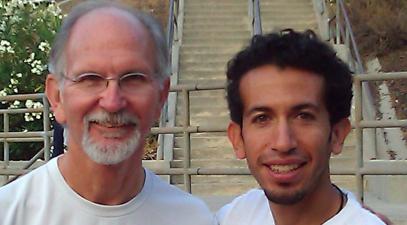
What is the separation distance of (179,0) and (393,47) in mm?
3691

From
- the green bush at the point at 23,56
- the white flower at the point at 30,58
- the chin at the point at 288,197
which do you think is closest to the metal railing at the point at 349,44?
the chin at the point at 288,197

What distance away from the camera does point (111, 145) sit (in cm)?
234

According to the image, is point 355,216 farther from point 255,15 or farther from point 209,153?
point 255,15

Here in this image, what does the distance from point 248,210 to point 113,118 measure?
1.82 feet

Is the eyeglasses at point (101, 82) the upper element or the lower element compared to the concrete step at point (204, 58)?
upper

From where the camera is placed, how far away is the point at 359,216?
6.94 feet

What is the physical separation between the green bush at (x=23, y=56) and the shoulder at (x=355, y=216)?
10626 millimetres

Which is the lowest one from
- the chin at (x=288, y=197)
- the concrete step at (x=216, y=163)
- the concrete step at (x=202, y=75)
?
the concrete step at (x=216, y=163)

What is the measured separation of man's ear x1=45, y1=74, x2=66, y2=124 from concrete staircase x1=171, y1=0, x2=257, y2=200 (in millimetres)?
4012

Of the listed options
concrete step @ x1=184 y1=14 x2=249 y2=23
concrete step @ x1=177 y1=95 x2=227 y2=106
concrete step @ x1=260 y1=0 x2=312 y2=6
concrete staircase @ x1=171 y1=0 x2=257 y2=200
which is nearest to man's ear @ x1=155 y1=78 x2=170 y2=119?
concrete staircase @ x1=171 y1=0 x2=257 y2=200

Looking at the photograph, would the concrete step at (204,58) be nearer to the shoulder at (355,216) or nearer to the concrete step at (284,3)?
the concrete step at (284,3)

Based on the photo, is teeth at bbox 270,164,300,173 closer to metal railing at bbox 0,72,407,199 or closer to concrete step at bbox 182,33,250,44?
metal railing at bbox 0,72,407,199

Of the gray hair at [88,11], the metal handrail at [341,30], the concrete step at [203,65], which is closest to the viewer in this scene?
the gray hair at [88,11]

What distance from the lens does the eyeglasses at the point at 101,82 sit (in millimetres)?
2309
